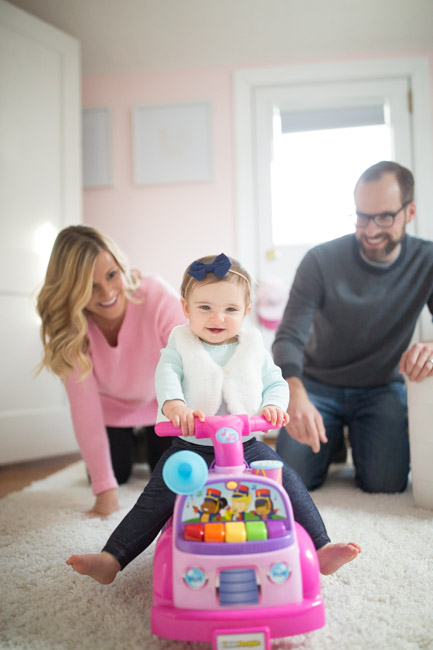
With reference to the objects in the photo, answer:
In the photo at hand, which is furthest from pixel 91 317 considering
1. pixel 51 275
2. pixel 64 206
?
pixel 64 206

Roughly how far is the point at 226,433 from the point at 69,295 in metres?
0.81

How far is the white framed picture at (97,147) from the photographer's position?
3096 mm

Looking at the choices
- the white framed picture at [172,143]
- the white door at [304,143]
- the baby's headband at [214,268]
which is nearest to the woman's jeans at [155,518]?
the baby's headband at [214,268]

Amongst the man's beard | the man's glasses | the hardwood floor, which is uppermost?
the man's glasses

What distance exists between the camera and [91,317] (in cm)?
158

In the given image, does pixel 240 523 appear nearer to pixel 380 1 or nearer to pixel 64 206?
pixel 64 206

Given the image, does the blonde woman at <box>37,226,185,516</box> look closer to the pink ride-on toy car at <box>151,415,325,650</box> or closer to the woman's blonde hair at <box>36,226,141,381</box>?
the woman's blonde hair at <box>36,226,141,381</box>

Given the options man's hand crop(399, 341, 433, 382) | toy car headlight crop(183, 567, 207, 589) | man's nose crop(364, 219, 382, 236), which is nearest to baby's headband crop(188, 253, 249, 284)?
toy car headlight crop(183, 567, 207, 589)

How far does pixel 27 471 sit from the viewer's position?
221 cm

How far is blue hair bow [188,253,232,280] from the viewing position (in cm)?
89

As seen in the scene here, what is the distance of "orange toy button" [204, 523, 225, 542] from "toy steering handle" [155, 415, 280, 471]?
0.09 metres

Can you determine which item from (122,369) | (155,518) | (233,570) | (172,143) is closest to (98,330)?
(122,369)

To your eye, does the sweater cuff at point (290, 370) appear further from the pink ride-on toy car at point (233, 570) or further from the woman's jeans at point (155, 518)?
the pink ride-on toy car at point (233, 570)

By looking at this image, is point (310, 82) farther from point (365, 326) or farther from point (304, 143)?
point (365, 326)
